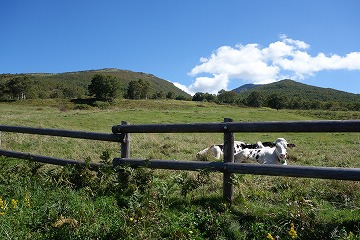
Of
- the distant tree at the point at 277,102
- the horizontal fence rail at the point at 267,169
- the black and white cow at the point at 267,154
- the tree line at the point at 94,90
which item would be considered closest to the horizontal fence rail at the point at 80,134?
the horizontal fence rail at the point at 267,169

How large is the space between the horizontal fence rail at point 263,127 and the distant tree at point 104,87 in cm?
9026

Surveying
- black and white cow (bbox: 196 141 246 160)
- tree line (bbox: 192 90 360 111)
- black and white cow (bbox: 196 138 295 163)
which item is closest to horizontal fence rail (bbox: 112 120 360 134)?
black and white cow (bbox: 196 138 295 163)

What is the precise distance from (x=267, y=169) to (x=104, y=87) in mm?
94796

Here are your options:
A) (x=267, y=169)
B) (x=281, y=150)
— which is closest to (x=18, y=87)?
(x=281, y=150)

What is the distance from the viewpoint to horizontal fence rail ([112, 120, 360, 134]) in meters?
4.83

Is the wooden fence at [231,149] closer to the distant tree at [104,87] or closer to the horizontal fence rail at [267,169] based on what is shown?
the horizontal fence rail at [267,169]

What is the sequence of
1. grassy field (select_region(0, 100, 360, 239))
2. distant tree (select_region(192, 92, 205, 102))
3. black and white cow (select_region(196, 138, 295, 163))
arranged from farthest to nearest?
distant tree (select_region(192, 92, 205, 102)) < black and white cow (select_region(196, 138, 295, 163)) < grassy field (select_region(0, 100, 360, 239))

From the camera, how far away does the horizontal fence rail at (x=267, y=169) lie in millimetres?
4734

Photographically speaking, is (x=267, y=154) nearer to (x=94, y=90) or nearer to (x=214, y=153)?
(x=214, y=153)

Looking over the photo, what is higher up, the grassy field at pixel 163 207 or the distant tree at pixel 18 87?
the distant tree at pixel 18 87

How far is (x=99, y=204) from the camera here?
17.6 feet

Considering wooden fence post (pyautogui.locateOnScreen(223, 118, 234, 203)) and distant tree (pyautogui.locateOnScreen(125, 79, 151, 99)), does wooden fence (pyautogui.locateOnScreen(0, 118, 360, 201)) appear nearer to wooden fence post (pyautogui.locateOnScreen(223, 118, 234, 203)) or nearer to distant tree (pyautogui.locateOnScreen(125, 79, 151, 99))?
wooden fence post (pyautogui.locateOnScreen(223, 118, 234, 203))

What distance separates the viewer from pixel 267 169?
17.1ft

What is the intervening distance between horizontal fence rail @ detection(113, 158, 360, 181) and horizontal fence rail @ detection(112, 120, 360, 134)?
582 mm
